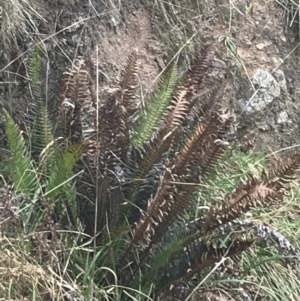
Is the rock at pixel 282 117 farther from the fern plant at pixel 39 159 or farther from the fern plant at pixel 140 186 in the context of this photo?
the fern plant at pixel 39 159

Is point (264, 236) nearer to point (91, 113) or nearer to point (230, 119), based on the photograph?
point (230, 119)

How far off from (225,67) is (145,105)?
2.18ft

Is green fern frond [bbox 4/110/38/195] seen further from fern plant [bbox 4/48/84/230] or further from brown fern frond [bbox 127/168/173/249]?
brown fern frond [bbox 127/168/173/249]

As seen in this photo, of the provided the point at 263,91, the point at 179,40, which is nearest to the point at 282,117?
the point at 263,91

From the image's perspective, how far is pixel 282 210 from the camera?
2.76 m

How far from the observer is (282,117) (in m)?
3.16

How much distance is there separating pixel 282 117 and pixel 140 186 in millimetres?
974

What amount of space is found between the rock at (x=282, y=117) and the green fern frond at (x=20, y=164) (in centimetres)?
118

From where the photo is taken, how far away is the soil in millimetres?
2756

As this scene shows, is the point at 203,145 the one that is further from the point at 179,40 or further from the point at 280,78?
the point at 280,78

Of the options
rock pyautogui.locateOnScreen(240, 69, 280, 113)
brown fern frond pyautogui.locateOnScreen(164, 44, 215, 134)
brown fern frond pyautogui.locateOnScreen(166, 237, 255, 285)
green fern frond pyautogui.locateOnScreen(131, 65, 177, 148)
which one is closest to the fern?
green fern frond pyautogui.locateOnScreen(131, 65, 177, 148)

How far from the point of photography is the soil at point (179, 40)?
276 centimetres

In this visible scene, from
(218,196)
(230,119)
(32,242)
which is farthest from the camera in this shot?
(218,196)

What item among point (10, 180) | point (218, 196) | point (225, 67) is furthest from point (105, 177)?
point (225, 67)
